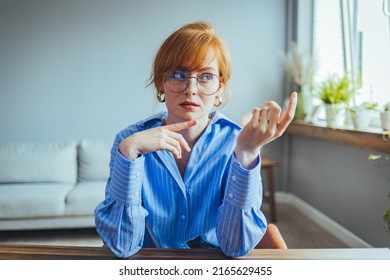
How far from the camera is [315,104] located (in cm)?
237

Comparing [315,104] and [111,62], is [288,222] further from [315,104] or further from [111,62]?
[111,62]

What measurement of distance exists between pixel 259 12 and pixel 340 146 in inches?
44.0

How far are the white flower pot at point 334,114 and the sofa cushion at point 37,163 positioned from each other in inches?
65.1

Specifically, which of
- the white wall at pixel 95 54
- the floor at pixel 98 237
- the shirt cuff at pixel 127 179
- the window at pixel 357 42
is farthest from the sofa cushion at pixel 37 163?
the shirt cuff at pixel 127 179

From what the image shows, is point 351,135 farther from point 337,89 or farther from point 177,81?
point 177,81

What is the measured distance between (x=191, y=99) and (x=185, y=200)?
0.19 meters

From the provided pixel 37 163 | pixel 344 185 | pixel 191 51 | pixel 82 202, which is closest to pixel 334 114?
pixel 344 185

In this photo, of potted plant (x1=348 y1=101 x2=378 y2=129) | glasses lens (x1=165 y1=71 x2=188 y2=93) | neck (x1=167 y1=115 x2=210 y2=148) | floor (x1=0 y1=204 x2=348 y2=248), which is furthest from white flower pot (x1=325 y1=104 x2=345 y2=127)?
glasses lens (x1=165 y1=71 x2=188 y2=93)

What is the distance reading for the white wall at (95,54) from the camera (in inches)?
92.2

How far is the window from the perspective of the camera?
169cm

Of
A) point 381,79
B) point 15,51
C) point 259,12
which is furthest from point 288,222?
point 15,51

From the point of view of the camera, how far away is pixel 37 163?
221 centimetres

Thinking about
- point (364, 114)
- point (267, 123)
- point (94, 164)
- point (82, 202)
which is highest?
point (267, 123)

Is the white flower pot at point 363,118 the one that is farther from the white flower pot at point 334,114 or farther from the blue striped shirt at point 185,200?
the blue striped shirt at point 185,200
